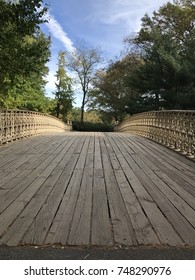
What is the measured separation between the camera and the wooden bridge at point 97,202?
2.97 metres

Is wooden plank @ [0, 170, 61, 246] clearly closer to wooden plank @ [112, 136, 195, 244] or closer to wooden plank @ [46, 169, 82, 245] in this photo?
wooden plank @ [46, 169, 82, 245]

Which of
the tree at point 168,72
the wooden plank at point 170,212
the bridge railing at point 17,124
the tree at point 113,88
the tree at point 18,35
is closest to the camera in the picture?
the wooden plank at point 170,212

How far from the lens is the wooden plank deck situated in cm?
297

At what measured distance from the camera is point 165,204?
12.8 feet

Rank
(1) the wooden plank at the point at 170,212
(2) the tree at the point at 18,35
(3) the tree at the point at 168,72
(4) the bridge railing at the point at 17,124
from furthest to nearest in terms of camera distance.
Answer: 1. (3) the tree at the point at 168,72
2. (2) the tree at the point at 18,35
3. (4) the bridge railing at the point at 17,124
4. (1) the wooden plank at the point at 170,212

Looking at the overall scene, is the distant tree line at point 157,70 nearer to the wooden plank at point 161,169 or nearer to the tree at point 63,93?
the tree at point 63,93

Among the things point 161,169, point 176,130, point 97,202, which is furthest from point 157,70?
point 97,202

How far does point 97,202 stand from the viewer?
156 inches

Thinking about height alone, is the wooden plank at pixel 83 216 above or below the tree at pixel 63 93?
below

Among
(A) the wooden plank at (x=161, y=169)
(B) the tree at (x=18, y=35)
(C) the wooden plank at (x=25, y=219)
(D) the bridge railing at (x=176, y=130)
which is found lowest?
(C) the wooden plank at (x=25, y=219)

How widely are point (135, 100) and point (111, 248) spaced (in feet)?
98.5

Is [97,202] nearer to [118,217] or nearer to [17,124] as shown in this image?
[118,217]

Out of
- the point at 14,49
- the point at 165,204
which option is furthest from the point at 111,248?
the point at 14,49

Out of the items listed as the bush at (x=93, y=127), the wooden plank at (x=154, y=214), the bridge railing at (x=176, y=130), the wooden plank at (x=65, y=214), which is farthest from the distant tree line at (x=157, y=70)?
the wooden plank at (x=65, y=214)
